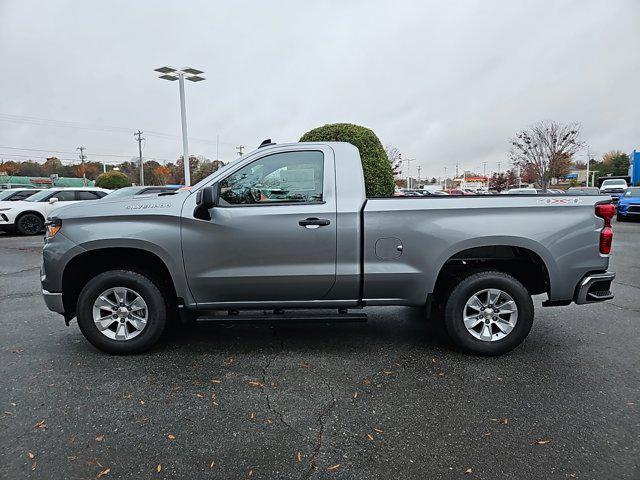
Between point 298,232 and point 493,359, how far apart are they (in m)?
2.21

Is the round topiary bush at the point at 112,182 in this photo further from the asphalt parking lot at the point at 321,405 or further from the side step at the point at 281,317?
the side step at the point at 281,317

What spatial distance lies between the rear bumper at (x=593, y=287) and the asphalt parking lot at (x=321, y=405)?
58 cm

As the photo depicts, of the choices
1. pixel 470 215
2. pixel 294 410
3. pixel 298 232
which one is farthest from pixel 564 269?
pixel 294 410

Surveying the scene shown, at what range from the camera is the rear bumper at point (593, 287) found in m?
3.94

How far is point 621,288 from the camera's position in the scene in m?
6.81

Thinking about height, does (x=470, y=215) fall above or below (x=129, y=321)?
above

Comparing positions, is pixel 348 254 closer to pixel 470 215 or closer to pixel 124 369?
pixel 470 215

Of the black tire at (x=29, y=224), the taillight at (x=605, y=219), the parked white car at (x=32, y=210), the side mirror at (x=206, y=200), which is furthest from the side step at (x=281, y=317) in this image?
the black tire at (x=29, y=224)

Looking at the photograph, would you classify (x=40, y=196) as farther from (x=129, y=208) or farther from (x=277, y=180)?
(x=277, y=180)

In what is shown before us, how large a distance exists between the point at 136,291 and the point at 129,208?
783 millimetres

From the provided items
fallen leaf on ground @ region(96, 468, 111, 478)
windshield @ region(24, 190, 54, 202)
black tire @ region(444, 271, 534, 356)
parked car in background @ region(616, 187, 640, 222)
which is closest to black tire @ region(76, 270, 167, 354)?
fallen leaf on ground @ region(96, 468, 111, 478)

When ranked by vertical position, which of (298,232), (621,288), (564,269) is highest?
(298,232)

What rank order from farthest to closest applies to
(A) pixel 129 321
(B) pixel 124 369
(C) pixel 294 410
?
(A) pixel 129 321, (B) pixel 124 369, (C) pixel 294 410

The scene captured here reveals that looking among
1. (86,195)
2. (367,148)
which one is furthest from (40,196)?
(367,148)
